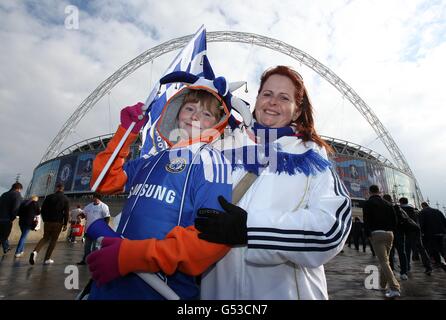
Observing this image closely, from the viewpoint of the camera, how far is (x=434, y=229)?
A: 7648mm

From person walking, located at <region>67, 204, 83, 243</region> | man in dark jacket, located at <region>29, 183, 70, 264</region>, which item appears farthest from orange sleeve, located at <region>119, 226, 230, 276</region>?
person walking, located at <region>67, 204, 83, 243</region>

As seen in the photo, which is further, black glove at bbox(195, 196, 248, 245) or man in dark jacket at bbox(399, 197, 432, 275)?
man in dark jacket at bbox(399, 197, 432, 275)

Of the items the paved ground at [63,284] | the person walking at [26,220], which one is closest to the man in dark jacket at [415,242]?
the paved ground at [63,284]

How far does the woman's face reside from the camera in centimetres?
199

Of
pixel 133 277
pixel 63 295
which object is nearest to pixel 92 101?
pixel 63 295

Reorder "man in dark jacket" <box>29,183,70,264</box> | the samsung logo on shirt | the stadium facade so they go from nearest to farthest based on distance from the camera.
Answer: the samsung logo on shirt
"man in dark jacket" <box>29,183,70,264</box>
the stadium facade

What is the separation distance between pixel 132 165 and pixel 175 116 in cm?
55

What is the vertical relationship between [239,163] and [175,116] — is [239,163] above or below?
below

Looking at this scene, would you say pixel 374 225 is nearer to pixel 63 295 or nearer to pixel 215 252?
pixel 215 252

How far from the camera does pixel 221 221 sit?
4.29ft

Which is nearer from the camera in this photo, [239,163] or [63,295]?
[239,163]

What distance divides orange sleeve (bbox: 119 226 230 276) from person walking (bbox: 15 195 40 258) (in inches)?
318

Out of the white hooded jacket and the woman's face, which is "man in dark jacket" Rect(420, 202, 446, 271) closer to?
the woman's face

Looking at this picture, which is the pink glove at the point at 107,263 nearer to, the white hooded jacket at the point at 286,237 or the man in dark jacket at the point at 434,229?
the white hooded jacket at the point at 286,237
